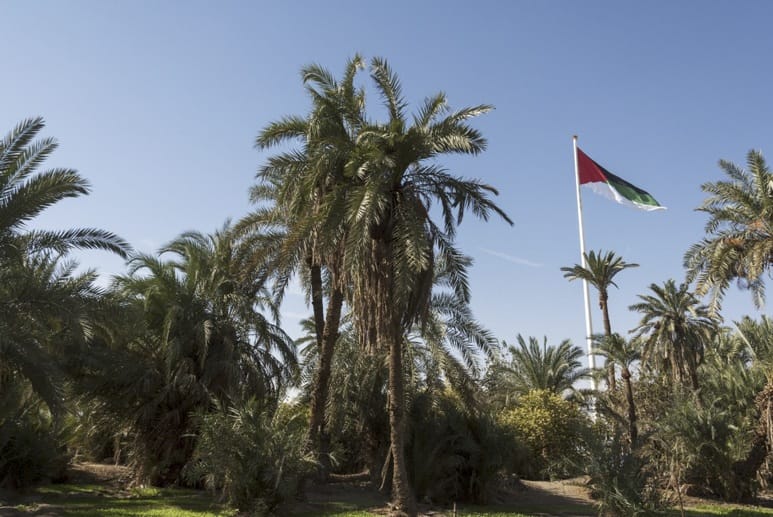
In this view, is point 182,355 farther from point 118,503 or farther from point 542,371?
point 542,371

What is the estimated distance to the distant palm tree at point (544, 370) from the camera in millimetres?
37094

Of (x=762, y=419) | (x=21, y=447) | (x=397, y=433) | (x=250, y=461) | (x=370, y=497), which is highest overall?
(x=762, y=419)

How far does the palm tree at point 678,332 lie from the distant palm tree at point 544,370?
453 cm

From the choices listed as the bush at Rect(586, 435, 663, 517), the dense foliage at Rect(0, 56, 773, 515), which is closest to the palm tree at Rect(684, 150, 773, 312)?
the dense foliage at Rect(0, 56, 773, 515)

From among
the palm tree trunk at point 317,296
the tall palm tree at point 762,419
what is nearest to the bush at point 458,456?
the palm tree trunk at point 317,296

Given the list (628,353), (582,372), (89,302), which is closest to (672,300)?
(628,353)

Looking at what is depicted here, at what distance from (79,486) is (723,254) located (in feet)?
76.5

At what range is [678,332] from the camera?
1334 inches

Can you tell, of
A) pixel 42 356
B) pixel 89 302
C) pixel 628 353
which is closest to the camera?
pixel 42 356

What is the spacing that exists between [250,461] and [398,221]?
7.53 m

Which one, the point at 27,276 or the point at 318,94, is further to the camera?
the point at 318,94

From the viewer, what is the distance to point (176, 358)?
21094 mm

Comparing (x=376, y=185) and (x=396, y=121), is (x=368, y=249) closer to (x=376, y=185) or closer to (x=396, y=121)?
(x=376, y=185)

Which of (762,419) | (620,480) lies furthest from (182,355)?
(762,419)
